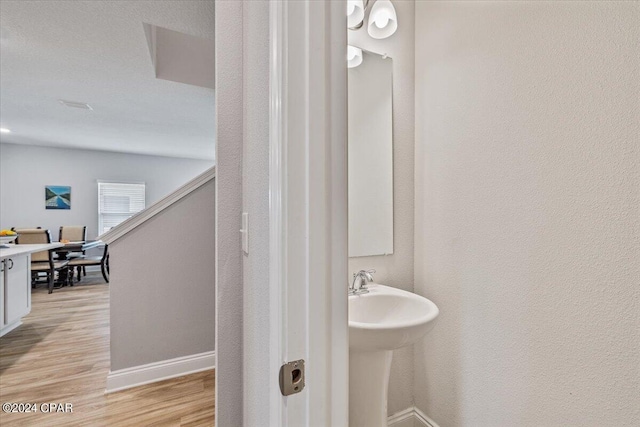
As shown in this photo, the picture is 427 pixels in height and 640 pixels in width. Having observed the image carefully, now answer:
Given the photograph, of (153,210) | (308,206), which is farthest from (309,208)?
(153,210)

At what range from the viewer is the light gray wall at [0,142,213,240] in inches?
209

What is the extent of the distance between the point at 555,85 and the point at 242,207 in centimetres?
114

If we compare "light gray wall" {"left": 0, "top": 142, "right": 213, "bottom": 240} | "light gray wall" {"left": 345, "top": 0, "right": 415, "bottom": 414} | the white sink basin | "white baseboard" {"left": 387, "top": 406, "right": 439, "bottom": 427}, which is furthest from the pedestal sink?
"light gray wall" {"left": 0, "top": 142, "right": 213, "bottom": 240}

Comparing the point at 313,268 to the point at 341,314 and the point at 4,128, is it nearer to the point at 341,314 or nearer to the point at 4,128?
the point at 341,314

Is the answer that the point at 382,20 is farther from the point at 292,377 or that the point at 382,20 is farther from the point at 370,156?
the point at 292,377

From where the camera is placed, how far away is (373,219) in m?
1.48

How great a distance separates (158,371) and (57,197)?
210 inches

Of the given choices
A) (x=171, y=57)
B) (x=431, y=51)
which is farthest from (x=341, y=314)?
(x=171, y=57)

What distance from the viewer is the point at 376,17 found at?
139cm

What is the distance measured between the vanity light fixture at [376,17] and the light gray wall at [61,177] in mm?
4501

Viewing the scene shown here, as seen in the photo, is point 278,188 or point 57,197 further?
point 57,197

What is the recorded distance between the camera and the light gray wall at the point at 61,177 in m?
5.30

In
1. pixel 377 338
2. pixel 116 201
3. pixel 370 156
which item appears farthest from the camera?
pixel 116 201

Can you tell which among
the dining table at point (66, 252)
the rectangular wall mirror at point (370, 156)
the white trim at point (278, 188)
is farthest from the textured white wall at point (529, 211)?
the dining table at point (66, 252)
